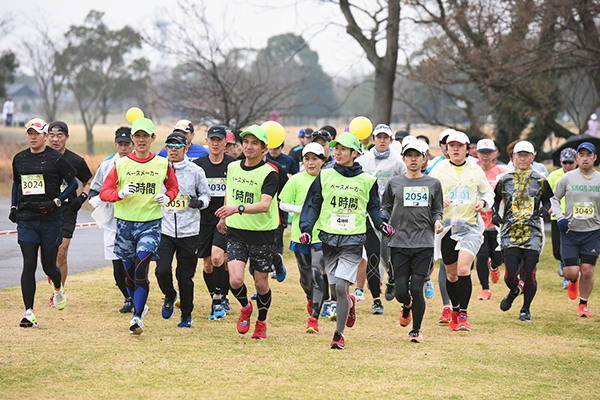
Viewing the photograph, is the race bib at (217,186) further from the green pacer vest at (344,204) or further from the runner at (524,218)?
the runner at (524,218)

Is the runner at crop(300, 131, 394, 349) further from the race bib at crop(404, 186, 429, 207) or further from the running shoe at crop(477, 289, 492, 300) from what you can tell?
the running shoe at crop(477, 289, 492, 300)

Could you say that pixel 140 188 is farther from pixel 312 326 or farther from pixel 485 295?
pixel 485 295

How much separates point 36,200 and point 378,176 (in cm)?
425

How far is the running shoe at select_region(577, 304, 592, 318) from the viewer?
9.74m

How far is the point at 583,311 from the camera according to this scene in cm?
979

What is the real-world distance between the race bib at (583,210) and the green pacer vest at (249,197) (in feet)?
14.2

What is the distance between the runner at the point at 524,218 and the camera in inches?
365

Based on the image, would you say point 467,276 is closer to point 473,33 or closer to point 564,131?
point 473,33

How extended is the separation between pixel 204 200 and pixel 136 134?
3.46 ft

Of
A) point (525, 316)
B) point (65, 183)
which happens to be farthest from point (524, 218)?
point (65, 183)

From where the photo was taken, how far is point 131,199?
7.46 metres

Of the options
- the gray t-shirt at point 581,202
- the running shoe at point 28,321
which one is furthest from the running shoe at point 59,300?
the gray t-shirt at point 581,202

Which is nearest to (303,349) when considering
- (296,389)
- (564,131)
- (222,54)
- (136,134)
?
(296,389)

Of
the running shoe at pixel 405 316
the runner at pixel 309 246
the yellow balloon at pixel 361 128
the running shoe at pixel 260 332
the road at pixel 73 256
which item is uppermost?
the yellow balloon at pixel 361 128
